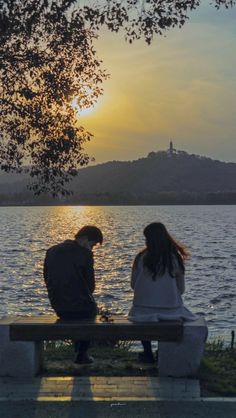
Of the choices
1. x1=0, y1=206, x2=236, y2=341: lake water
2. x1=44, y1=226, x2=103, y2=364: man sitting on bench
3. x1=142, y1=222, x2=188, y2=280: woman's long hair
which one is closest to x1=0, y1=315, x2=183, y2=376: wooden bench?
x1=44, y1=226, x2=103, y2=364: man sitting on bench

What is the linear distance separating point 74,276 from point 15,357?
3.80 feet

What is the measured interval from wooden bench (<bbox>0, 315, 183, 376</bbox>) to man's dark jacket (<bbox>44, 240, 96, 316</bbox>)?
1.32ft

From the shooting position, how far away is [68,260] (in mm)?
8023

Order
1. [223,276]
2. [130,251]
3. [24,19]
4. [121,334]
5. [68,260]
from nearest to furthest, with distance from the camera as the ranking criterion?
[121,334]
[68,260]
[24,19]
[223,276]
[130,251]

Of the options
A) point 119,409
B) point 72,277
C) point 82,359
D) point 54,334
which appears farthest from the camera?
point 82,359

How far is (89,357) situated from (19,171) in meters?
4.29

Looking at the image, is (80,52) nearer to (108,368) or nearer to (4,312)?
(108,368)

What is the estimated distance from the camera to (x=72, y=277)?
26.3ft

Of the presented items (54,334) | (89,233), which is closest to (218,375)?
(54,334)

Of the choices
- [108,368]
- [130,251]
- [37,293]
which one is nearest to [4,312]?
[37,293]

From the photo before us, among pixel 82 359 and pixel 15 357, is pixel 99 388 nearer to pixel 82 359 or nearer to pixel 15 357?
Result: pixel 15 357

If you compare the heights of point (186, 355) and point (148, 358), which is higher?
point (186, 355)

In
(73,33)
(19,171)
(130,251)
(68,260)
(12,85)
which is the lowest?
(130,251)

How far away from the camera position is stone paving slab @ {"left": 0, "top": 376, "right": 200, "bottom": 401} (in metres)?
6.70
